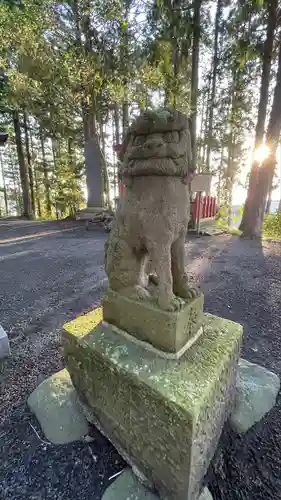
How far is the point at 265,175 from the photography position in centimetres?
562

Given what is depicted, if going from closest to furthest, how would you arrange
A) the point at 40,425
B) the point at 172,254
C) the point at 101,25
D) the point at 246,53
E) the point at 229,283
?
the point at 172,254
the point at 40,425
the point at 246,53
the point at 229,283
the point at 101,25

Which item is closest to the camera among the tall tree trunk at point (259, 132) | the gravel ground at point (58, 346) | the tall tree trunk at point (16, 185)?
the gravel ground at point (58, 346)

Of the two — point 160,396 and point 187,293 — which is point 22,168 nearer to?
point 187,293

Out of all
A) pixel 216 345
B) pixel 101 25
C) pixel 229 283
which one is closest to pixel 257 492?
pixel 216 345

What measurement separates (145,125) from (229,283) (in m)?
2.76

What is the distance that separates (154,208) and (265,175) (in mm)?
5545

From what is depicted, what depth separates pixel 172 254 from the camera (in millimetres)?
1288

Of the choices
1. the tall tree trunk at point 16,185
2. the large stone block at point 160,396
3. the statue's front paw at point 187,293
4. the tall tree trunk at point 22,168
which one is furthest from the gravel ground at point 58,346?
the tall tree trunk at point 16,185

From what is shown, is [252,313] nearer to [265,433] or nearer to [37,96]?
[265,433]

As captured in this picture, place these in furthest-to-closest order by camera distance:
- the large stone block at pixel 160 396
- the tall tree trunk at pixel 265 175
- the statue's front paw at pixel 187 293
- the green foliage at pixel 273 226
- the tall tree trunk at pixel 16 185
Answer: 1. the tall tree trunk at pixel 16 185
2. the green foliage at pixel 273 226
3. the tall tree trunk at pixel 265 175
4. the statue's front paw at pixel 187 293
5. the large stone block at pixel 160 396

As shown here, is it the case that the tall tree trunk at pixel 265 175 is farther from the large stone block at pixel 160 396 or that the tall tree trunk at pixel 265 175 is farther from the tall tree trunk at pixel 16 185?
the tall tree trunk at pixel 16 185

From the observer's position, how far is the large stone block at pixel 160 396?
97 centimetres

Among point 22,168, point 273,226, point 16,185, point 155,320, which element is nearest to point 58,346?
point 155,320

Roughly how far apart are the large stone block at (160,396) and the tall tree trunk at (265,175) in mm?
5183
